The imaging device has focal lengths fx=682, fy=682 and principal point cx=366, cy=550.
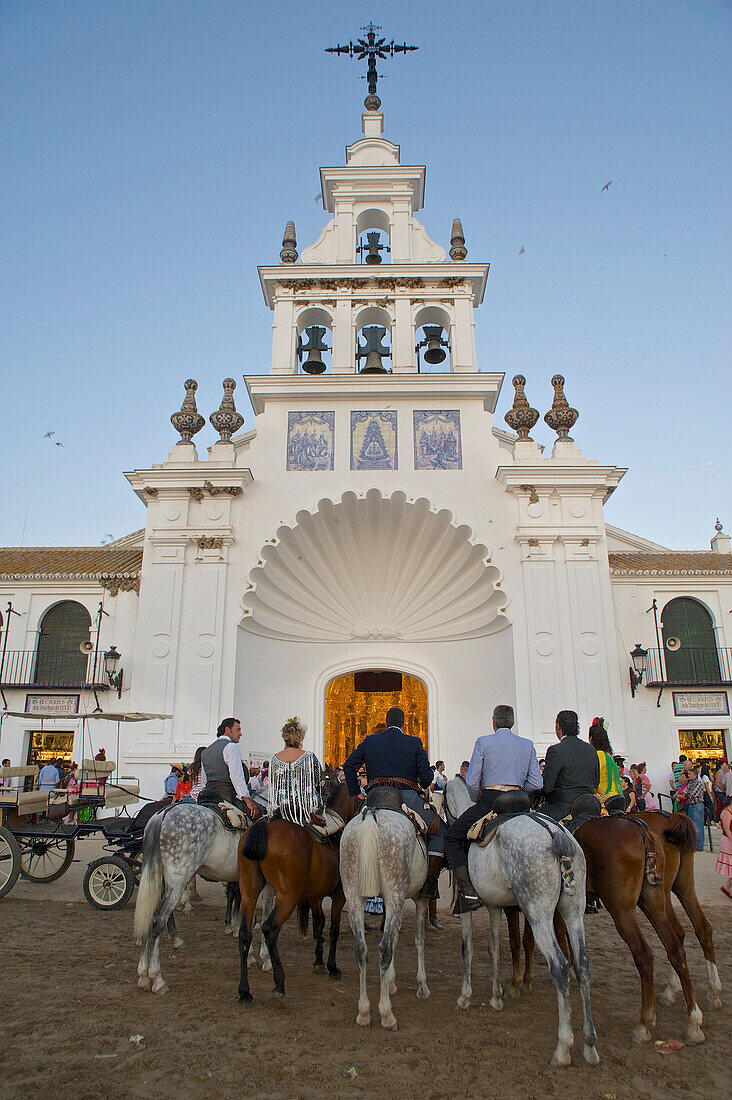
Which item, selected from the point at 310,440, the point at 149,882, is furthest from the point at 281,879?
the point at 310,440

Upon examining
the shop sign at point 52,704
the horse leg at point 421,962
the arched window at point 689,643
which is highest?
the arched window at point 689,643

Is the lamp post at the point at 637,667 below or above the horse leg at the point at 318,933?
above

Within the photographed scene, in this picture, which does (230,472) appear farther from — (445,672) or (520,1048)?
(520,1048)

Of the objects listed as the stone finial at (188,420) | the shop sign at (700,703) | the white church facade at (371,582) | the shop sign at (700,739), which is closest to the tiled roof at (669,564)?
the white church facade at (371,582)

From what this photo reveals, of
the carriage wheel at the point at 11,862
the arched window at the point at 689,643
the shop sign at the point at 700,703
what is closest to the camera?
the carriage wheel at the point at 11,862

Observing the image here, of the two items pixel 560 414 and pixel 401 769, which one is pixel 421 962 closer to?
pixel 401 769

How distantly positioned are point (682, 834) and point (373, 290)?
569 inches

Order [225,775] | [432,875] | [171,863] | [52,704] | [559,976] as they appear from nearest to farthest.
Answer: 1. [559,976]
2. [171,863]
3. [432,875]
4. [225,775]
5. [52,704]

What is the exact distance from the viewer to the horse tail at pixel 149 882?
4.97 metres

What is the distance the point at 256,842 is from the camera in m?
4.89

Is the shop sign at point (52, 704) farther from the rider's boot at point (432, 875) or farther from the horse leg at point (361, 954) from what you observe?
the horse leg at point (361, 954)

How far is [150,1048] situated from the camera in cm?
377

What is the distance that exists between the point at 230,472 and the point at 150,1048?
38.3 feet

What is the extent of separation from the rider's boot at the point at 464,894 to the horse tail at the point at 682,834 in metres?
1.41
